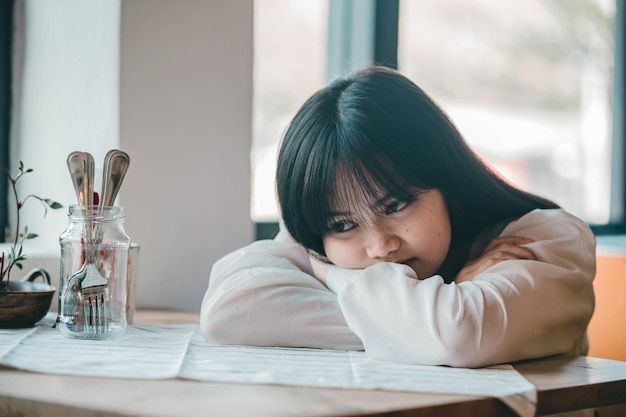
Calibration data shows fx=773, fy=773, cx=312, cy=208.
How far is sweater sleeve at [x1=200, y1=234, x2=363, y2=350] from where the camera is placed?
1.03 meters

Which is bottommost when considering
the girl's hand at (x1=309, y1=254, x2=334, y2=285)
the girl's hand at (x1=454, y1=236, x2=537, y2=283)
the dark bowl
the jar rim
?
the dark bowl

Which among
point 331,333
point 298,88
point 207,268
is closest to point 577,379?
point 331,333

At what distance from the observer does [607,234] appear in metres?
2.88

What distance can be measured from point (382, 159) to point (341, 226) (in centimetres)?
12

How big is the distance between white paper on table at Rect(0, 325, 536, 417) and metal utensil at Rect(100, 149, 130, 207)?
20 centimetres

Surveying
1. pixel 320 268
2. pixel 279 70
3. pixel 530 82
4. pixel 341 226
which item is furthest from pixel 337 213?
pixel 530 82

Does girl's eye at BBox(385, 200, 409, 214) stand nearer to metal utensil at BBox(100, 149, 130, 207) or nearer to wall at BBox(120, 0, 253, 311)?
metal utensil at BBox(100, 149, 130, 207)

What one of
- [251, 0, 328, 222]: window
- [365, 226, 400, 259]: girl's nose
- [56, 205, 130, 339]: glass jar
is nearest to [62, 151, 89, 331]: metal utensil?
[56, 205, 130, 339]: glass jar

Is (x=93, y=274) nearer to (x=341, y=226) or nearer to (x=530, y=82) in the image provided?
(x=341, y=226)

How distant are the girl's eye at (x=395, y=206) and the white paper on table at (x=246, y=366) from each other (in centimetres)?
23

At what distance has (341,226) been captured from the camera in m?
1.16

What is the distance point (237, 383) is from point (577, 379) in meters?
0.39

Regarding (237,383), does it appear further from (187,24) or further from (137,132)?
(187,24)

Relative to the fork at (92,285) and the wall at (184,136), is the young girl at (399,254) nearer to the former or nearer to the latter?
the fork at (92,285)
